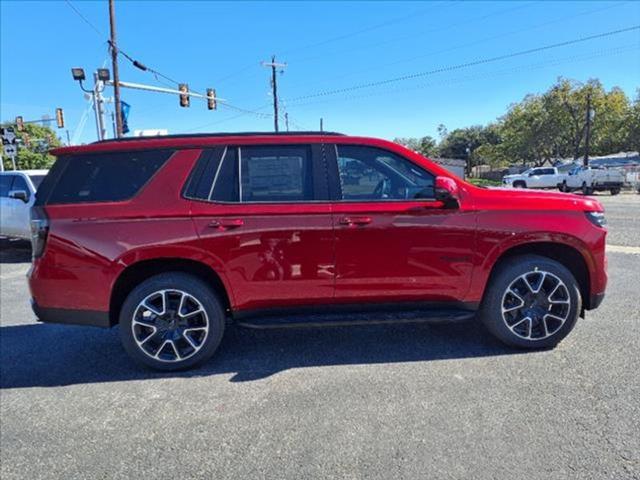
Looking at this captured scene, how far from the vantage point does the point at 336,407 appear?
298cm

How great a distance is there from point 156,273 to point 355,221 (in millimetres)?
1741

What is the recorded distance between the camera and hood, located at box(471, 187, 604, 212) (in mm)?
3592

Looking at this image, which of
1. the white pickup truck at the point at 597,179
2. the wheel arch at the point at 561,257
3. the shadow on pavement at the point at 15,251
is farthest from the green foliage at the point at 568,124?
the wheel arch at the point at 561,257

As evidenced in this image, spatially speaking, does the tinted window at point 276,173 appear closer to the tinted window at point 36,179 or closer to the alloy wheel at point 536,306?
the alloy wheel at point 536,306

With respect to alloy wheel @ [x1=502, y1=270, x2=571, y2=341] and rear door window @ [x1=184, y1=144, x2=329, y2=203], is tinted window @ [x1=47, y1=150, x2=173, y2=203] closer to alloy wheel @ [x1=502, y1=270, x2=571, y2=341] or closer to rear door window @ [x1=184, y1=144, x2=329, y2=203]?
rear door window @ [x1=184, y1=144, x2=329, y2=203]

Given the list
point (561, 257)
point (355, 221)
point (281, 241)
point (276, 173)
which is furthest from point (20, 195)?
point (561, 257)

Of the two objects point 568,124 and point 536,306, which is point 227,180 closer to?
point 536,306

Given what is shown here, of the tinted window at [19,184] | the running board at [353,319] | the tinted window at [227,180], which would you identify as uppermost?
the tinted window at [19,184]

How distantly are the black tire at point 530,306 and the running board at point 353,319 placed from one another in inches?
9.4

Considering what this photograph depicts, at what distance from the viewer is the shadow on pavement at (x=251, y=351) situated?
362 cm

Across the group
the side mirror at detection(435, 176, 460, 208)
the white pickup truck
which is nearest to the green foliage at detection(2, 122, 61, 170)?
the white pickup truck

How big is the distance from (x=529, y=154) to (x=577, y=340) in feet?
187

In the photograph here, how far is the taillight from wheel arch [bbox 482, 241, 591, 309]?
3671 mm

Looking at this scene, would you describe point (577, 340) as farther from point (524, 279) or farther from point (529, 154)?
point (529, 154)
